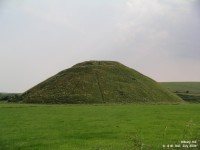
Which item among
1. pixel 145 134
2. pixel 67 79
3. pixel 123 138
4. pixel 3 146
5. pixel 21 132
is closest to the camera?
pixel 3 146

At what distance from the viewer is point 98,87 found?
87312 mm

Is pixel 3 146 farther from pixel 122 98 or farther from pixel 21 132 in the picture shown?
pixel 122 98

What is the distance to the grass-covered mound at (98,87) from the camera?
82.1 metres

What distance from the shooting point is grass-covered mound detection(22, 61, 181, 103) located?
8212cm

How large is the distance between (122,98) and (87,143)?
206 ft

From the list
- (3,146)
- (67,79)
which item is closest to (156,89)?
(67,79)

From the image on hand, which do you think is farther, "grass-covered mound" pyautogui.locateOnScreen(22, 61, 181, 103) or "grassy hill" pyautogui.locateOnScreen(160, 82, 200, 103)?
"grassy hill" pyautogui.locateOnScreen(160, 82, 200, 103)

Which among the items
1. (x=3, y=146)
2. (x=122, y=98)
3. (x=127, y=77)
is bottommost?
(x=3, y=146)

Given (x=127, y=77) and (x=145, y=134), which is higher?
(x=127, y=77)

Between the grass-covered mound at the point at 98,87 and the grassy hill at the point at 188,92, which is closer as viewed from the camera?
the grass-covered mound at the point at 98,87

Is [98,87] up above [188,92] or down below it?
below

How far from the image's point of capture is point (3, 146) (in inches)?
754

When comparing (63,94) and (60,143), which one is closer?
(60,143)

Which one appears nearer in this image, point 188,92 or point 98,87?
point 98,87
